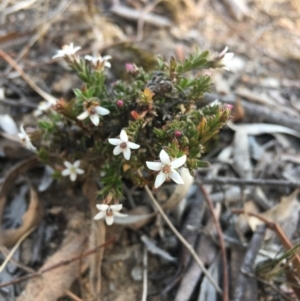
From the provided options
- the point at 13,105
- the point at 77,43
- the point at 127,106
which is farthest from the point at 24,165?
the point at 77,43

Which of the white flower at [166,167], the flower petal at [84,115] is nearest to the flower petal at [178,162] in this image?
the white flower at [166,167]

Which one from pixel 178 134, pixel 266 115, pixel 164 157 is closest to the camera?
pixel 164 157

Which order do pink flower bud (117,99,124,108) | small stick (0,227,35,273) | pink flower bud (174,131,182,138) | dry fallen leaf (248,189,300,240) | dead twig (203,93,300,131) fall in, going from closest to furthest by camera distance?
pink flower bud (174,131,182,138), pink flower bud (117,99,124,108), small stick (0,227,35,273), dry fallen leaf (248,189,300,240), dead twig (203,93,300,131)

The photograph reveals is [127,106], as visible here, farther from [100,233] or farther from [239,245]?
[239,245]

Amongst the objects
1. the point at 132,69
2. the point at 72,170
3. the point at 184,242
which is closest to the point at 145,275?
the point at 184,242

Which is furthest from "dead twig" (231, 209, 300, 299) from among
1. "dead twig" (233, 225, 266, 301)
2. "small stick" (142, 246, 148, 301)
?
"small stick" (142, 246, 148, 301)

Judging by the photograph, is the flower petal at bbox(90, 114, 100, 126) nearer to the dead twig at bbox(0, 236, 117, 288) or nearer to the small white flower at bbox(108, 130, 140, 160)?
the small white flower at bbox(108, 130, 140, 160)

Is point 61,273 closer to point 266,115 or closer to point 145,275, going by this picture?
point 145,275
